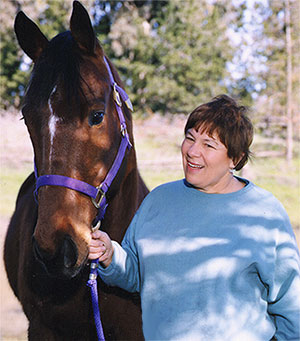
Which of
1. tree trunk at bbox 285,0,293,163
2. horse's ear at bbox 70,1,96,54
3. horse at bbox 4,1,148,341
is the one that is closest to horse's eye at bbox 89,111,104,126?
horse at bbox 4,1,148,341

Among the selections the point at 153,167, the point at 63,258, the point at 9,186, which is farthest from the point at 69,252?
the point at 153,167

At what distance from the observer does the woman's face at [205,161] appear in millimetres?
1729

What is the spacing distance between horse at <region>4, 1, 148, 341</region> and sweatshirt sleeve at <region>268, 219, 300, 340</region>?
0.76 meters

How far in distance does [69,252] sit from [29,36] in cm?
119

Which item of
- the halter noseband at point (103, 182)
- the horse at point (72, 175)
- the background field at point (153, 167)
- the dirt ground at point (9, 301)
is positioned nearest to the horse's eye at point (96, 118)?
the horse at point (72, 175)

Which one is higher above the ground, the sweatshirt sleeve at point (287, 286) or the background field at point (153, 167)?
the sweatshirt sleeve at point (287, 286)

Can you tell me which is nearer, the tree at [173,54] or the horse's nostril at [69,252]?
the horse's nostril at [69,252]

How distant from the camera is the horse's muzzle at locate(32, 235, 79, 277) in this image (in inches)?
63.5

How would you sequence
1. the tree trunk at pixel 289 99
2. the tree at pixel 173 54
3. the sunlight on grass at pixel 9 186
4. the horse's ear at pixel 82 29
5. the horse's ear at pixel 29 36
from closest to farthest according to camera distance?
the horse's ear at pixel 82 29
the horse's ear at pixel 29 36
the sunlight on grass at pixel 9 186
the tree trunk at pixel 289 99
the tree at pixel 173 54

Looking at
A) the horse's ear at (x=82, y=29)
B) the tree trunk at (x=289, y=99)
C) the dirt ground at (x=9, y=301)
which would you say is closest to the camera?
the horse's ear at (x=82, y=29)

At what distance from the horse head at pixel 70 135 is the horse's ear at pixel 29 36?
0.14m

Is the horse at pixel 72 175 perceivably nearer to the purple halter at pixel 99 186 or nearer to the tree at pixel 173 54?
the purple halter at pixel 99 186

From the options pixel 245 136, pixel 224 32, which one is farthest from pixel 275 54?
pixel 245 136

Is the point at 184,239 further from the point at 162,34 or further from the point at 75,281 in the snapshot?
the point at 162,34
